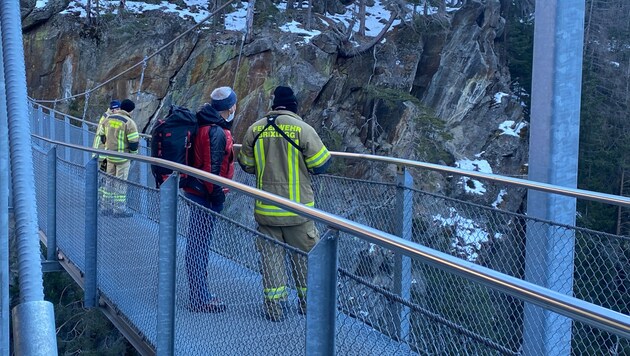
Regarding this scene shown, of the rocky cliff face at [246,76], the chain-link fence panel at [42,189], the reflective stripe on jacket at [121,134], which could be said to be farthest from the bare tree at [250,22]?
the chain-link fence panel at [42,189]

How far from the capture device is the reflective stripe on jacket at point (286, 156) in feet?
16.3

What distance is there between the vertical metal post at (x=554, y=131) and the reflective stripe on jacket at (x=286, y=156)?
1.41 meters

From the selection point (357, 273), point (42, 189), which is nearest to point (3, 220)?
point (357, 273)

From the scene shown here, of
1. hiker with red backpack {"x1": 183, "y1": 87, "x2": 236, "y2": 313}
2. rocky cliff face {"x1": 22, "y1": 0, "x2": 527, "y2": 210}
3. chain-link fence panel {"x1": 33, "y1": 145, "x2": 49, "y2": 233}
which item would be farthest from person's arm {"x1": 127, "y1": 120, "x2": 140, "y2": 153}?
rocky cliff face {"x1": 22, "y1": 0, "x2": 527, "y2": 210}

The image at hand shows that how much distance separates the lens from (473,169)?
1248 inches

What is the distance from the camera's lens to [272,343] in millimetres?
3062

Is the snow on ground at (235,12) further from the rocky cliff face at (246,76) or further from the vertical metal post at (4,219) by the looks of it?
the vertical metal post at (4,219)

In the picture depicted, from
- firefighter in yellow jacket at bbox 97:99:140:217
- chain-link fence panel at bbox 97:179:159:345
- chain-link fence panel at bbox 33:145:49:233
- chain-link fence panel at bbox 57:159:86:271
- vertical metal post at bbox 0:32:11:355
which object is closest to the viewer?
vertical metal post at bbox 0:32:11:355

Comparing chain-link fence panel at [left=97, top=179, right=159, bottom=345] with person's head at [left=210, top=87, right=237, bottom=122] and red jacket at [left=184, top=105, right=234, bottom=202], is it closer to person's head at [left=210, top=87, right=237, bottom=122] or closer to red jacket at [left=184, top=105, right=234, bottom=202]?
red jacket at [left=184, top=105, right=234, bottom=202]

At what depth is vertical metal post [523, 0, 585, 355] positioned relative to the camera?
162 inches

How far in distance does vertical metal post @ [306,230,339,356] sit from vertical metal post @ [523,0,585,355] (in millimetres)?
1887

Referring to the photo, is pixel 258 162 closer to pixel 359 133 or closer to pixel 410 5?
pixel 359 133

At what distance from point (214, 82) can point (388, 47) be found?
25.6 ft

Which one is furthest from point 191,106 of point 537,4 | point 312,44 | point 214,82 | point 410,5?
point 537,4
